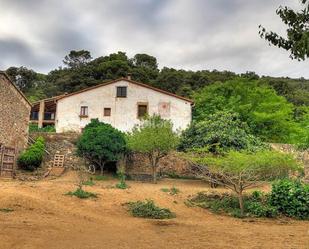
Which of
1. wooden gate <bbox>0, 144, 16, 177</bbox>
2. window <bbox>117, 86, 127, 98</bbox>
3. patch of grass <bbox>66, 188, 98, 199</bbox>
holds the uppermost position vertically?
window <bbox>117, 86, 127, 98</bbox>

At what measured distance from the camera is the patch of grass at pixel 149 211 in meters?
14.3

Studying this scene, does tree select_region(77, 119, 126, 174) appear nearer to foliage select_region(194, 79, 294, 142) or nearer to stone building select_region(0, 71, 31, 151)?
stone building select_region(0, 71, 31, 151)

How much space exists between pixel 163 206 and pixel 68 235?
6.92m

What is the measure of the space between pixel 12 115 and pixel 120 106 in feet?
40.7

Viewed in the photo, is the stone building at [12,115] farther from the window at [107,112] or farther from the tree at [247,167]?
the tree at [247,167]

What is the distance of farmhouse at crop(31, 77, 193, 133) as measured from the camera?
3556cm

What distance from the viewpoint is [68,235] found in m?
9.81

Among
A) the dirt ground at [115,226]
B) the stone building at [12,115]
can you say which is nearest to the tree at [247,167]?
the dirt ground at [115,226]

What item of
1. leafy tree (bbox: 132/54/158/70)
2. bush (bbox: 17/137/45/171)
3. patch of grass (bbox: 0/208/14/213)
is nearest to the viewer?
patch of grass (bbox: 0/208/14/213)

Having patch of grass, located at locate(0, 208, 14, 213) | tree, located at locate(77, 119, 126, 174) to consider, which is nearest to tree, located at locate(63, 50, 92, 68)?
tree, located at locate(77, 119, 126, 174)

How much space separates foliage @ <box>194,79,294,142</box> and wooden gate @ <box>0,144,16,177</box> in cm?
1744

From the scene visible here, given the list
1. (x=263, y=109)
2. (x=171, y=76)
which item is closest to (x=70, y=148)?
(x=263, y=109)

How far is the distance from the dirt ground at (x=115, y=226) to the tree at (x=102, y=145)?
6.00 meters

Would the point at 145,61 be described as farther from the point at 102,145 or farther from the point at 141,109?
the point at 102,145
